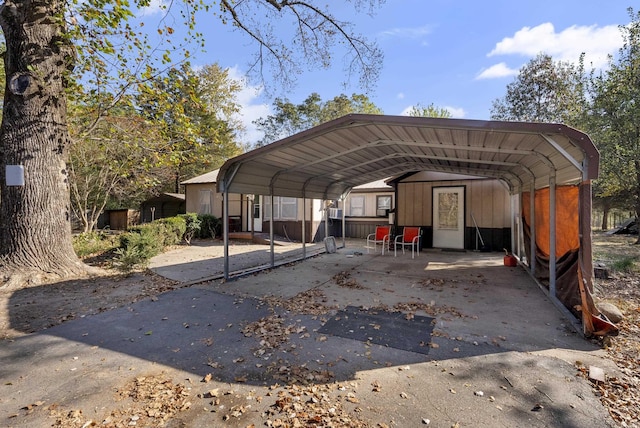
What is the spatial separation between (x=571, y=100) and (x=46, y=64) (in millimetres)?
19295

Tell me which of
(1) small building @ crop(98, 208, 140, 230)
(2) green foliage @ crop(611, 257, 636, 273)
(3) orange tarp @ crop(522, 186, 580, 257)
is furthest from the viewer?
(1) small building @ crop(98, 208, 140, 230)

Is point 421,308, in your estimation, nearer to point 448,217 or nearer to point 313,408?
point 313,408

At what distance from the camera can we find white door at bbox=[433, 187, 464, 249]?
33.6ft

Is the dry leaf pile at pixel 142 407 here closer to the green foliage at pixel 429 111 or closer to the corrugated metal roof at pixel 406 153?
the corrugated metal roof at pixel 406 153

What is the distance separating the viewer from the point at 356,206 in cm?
1516

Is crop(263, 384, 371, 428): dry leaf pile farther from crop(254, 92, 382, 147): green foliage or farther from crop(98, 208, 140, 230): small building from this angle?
crop(254, 92, 382, 147): green foliage

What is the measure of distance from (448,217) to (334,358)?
8.70m

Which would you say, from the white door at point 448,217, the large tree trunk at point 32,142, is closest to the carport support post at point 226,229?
the large tree trunk at point 32,142

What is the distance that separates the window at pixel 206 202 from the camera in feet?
53.2

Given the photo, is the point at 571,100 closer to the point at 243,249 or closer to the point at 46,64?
the point at 243,249

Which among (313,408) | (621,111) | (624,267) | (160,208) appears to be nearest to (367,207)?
(624,267)

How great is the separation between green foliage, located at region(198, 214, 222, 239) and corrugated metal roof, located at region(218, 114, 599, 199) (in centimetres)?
707

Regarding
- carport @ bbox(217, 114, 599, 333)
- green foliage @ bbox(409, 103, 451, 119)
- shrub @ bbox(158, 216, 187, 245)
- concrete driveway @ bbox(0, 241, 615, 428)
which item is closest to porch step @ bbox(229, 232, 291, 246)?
shrub @ bbox(158, 216, 187, 245)

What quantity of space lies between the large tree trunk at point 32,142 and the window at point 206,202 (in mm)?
10379
